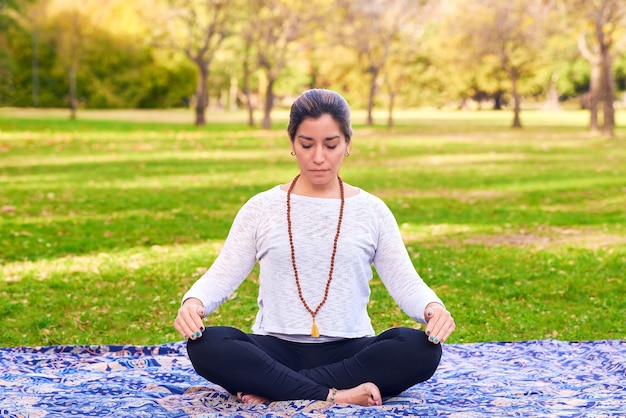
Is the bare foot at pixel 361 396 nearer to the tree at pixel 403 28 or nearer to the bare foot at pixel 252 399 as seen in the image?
the bare foot at pixel 252 399

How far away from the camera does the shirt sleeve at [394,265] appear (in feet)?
13.9

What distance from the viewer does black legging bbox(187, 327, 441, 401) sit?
13.3 feet

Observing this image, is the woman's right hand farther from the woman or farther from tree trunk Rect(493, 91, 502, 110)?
tree trunk Rect(493, 91, 502, 110)

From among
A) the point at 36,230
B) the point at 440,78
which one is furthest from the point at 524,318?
the point at 440,78


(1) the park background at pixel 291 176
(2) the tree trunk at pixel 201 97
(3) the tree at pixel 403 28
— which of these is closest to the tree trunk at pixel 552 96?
(3) the tree at pixel 403 28

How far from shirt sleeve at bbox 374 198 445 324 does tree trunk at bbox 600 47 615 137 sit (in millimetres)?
28879

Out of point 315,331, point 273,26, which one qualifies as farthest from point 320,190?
point 273,26

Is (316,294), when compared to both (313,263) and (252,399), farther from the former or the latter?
(252,399)

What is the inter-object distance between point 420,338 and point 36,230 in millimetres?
7814

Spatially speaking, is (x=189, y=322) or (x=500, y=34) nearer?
(x=189, y=322)

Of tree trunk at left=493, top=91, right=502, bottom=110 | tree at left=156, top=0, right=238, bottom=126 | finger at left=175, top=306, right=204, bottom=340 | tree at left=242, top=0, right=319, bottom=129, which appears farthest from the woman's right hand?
tree trunk at left=493, top=91, right=502, bottom=110

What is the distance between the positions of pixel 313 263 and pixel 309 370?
478 millimetres

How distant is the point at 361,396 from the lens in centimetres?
402

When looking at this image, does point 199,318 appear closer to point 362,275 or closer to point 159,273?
point 362,275
